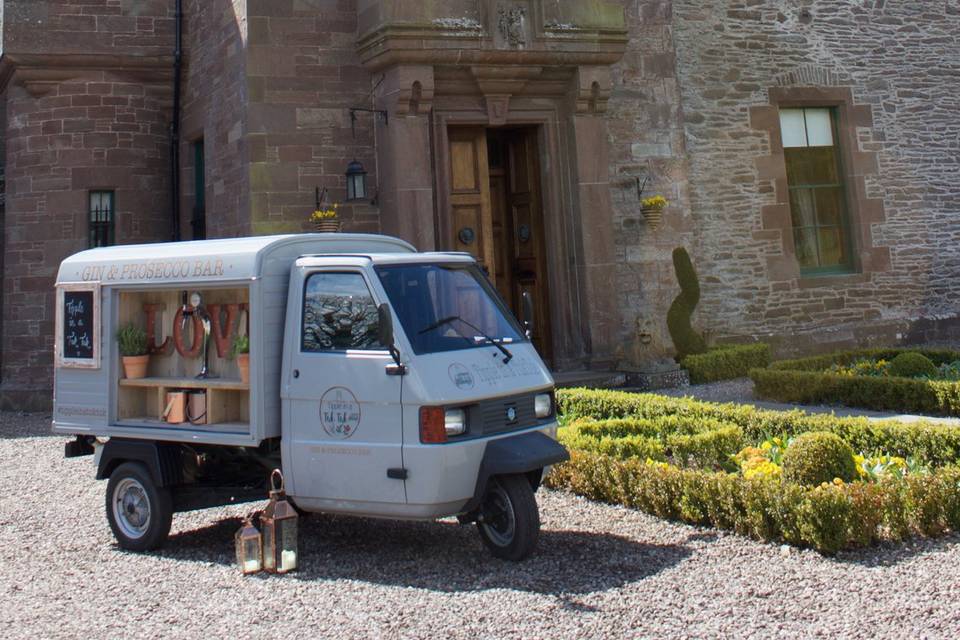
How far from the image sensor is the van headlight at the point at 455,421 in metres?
4.82

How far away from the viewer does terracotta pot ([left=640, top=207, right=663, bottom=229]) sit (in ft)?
39.8

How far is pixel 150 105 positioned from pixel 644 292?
7.59 meters

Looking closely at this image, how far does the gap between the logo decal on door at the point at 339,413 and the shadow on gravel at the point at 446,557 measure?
77cm

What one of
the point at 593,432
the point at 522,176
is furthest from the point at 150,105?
the point at 593,432

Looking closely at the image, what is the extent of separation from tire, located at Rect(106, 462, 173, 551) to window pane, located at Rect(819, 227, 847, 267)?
470 inches

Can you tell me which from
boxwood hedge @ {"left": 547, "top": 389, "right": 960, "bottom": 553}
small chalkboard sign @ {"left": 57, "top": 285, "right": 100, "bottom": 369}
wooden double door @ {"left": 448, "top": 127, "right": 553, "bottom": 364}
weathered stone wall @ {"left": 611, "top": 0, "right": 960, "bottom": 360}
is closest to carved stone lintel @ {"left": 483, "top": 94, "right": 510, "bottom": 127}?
wooden double door @ {"left": 448, "top": 127, "right": 553, "bottom": 364}

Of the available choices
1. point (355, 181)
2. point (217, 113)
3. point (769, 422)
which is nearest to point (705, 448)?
point (769, 422)

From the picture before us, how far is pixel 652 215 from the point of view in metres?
12.1

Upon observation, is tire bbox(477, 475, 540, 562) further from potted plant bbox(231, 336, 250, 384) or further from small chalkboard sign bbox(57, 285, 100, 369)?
small chalkboard sign bbox(57, 285, 100, 369)

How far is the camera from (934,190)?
1512 centimetres

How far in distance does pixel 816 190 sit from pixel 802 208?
1.32ft

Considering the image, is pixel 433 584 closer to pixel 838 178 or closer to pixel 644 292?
pixel 644 292

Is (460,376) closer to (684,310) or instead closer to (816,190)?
(684,310)

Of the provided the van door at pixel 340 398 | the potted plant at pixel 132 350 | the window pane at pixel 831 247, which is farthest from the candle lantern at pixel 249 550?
the window pane at pixel 831 247
